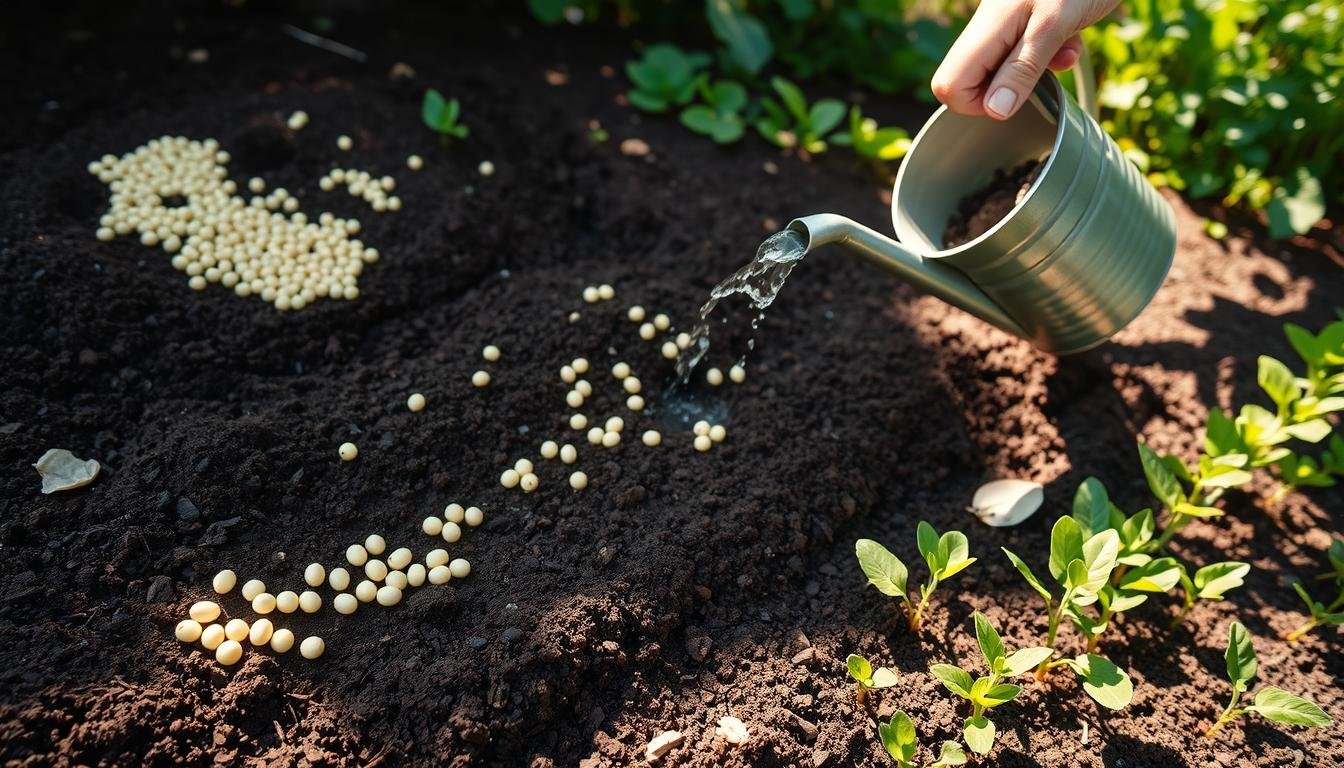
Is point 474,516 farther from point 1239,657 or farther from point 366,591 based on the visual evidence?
point 1239,657

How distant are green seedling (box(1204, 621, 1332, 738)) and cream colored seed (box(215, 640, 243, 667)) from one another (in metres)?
2.10

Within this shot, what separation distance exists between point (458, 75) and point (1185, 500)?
2834 mm

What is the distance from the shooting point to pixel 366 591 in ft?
6.68

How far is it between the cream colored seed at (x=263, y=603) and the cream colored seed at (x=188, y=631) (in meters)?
0.12

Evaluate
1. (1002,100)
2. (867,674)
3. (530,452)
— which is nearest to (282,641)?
(530,452)

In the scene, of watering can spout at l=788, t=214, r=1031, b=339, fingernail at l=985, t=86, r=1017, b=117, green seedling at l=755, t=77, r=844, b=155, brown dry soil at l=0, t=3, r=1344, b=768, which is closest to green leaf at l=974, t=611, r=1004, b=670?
brown dry soil at l=0, t=3, r=1344, b=768

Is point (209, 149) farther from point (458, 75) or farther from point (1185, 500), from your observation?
point (1185, 500)

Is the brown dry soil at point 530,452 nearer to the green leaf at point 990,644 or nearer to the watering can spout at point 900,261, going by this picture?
the green leaf at point 990,644

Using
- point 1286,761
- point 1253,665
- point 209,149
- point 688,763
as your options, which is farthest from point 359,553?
point 1286,761

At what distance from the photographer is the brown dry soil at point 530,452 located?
1891mm

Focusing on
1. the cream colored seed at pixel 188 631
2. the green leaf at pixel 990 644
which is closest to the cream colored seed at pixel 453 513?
the cream colored seed at pixel 188 631

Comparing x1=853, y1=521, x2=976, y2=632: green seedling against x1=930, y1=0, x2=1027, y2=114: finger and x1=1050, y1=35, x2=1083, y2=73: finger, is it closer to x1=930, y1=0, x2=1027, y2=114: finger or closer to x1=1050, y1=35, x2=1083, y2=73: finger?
x1=930, y1=0, x2=1027, y2=114: finger

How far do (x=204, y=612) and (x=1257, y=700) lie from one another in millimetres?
2257

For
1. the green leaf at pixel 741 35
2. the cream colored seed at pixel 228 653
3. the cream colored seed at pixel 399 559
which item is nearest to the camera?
the cream colored seed at pixel 228 653
